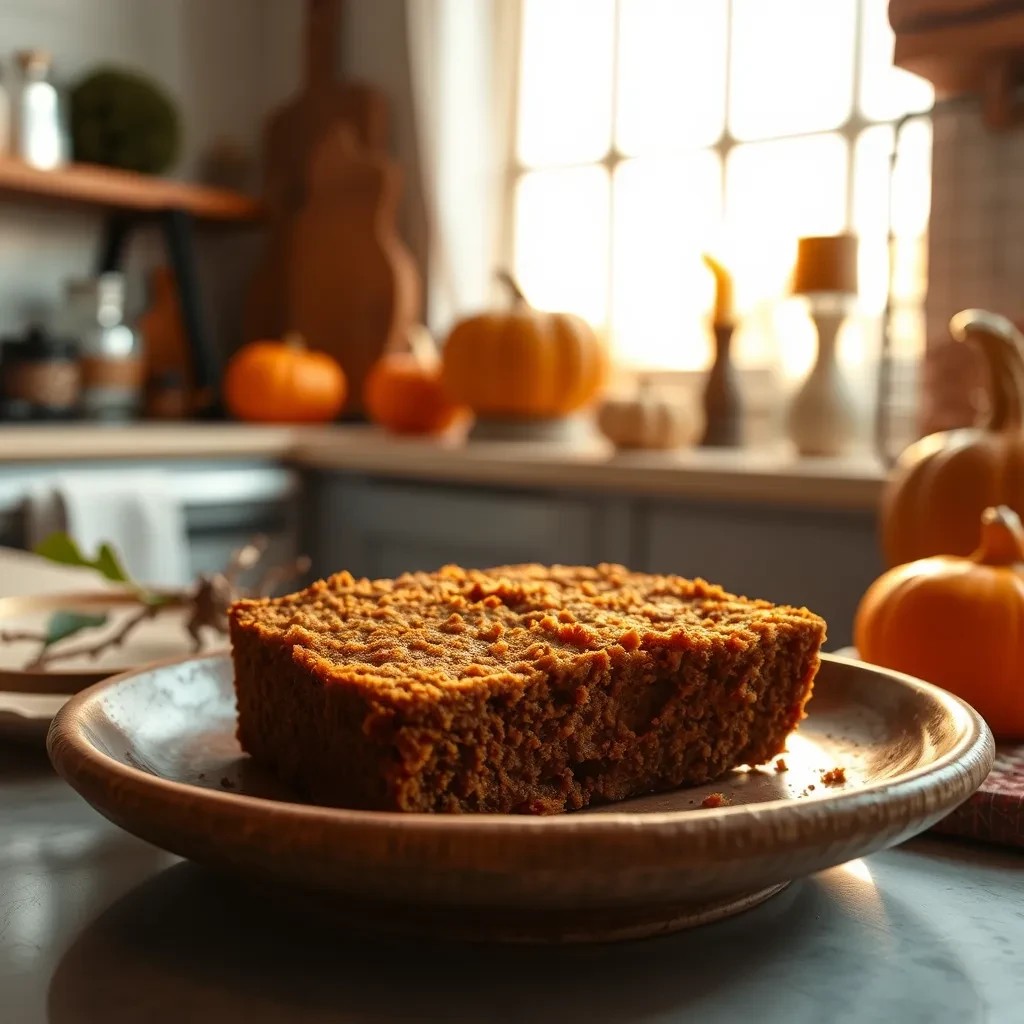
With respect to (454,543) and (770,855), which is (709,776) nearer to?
(770,855)

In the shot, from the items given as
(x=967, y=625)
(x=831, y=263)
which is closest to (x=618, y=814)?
(x=967, y=625)

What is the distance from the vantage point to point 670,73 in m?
2.66

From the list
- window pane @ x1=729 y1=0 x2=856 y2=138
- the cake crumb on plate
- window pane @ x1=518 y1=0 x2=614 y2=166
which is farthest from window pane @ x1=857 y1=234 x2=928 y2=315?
the cake crumb on plate

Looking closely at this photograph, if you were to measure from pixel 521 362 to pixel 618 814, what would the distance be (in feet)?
6.67

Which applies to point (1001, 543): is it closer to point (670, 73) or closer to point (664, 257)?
point (664, 257)

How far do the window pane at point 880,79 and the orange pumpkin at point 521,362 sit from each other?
0.68 metres

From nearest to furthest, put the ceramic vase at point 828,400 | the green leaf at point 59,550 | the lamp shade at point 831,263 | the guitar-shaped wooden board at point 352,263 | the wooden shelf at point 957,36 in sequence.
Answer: the green leaf at point 59,550 < the wooden shelf at point 957,36 < the lamp shade at point 831,263 < the ceramic vase at point 828,400 < the guitar-shaped wooden board at point 352,263

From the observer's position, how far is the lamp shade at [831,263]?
1963mm

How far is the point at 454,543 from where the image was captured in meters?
2.36

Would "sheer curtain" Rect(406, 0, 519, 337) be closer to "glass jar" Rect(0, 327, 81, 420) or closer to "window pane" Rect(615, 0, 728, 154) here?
"window pane" Rect(615, 0, 728, 154)

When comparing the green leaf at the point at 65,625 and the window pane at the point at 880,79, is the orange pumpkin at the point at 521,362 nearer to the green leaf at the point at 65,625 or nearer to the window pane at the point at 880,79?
the window pane at the point at 880,79

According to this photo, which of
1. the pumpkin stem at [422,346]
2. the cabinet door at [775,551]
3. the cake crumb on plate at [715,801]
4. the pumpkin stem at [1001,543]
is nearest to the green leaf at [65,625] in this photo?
the cake crumb on plate at [715,801]

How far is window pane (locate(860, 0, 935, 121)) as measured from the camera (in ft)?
7.59

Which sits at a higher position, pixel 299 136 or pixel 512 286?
pixel 299 136
